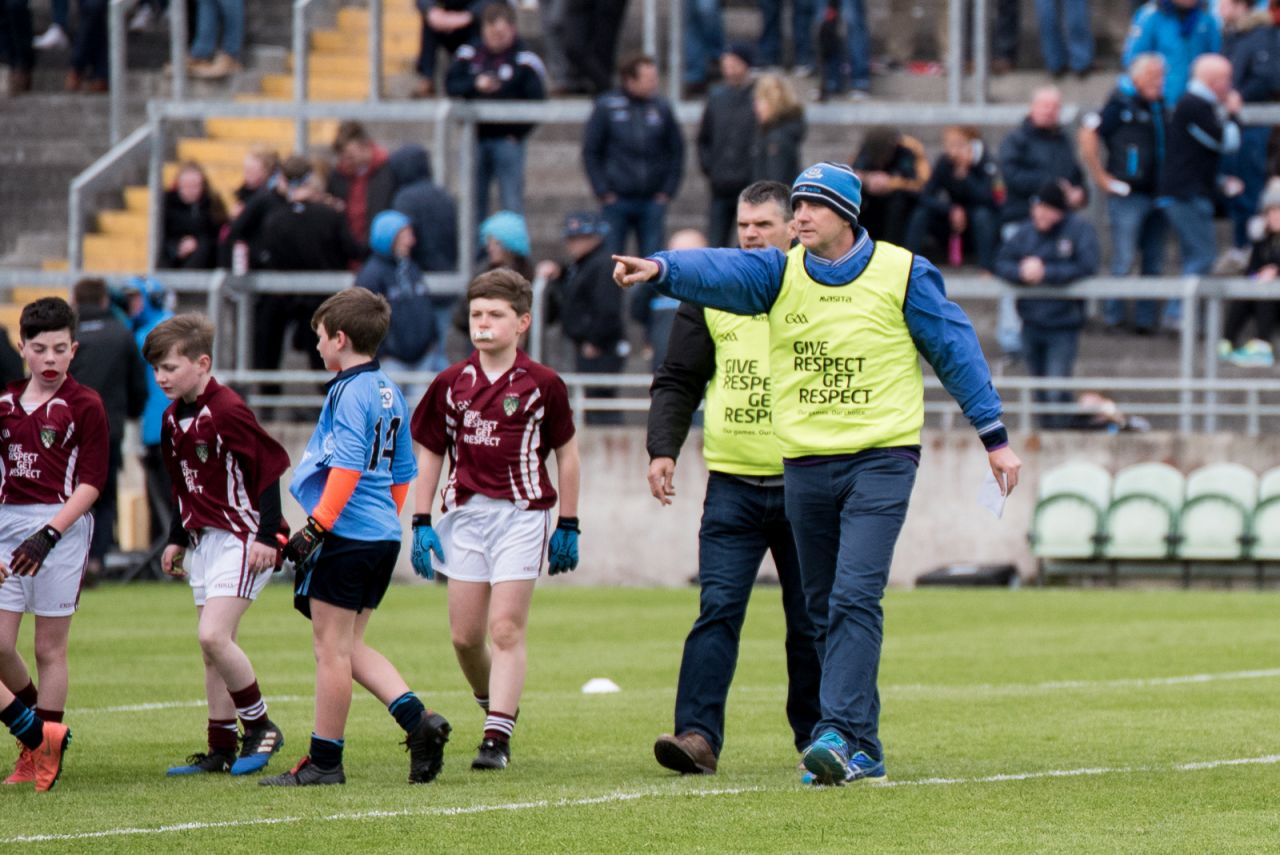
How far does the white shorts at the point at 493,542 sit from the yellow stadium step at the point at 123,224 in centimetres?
1451

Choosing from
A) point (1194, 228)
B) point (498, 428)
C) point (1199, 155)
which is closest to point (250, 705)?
point (498, 428)

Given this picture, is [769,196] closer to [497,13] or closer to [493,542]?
[493,542]

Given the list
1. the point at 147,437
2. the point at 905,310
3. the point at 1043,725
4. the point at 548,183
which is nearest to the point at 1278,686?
the point at 1043,725

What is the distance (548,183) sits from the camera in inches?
947

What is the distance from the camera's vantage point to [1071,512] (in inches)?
733

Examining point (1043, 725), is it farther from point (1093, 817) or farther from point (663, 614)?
point (663, 614)

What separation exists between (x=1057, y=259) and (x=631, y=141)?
3.65 m

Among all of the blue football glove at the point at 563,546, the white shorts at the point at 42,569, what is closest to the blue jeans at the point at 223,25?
the white shorts at the point at 42,569

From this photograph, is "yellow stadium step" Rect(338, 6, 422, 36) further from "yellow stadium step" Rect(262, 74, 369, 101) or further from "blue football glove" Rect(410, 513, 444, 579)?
"blue football glove" Rect(410, 513, 444, 579)

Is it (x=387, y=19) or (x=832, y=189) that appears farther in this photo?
(x=387, y=19)

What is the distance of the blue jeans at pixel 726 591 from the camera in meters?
9.14

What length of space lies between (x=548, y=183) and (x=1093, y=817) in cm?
1688

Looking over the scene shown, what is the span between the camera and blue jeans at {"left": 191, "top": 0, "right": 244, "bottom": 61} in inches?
1008

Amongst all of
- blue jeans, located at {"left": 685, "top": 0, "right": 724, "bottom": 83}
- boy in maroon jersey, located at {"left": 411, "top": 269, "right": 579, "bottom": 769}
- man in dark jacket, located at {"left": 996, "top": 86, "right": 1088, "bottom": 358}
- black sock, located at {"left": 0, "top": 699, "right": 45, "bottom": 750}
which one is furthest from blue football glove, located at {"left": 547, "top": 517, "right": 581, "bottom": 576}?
blue jeans, located at {"left": 685, "top": 0, "right": 724, "bottom": 83}
